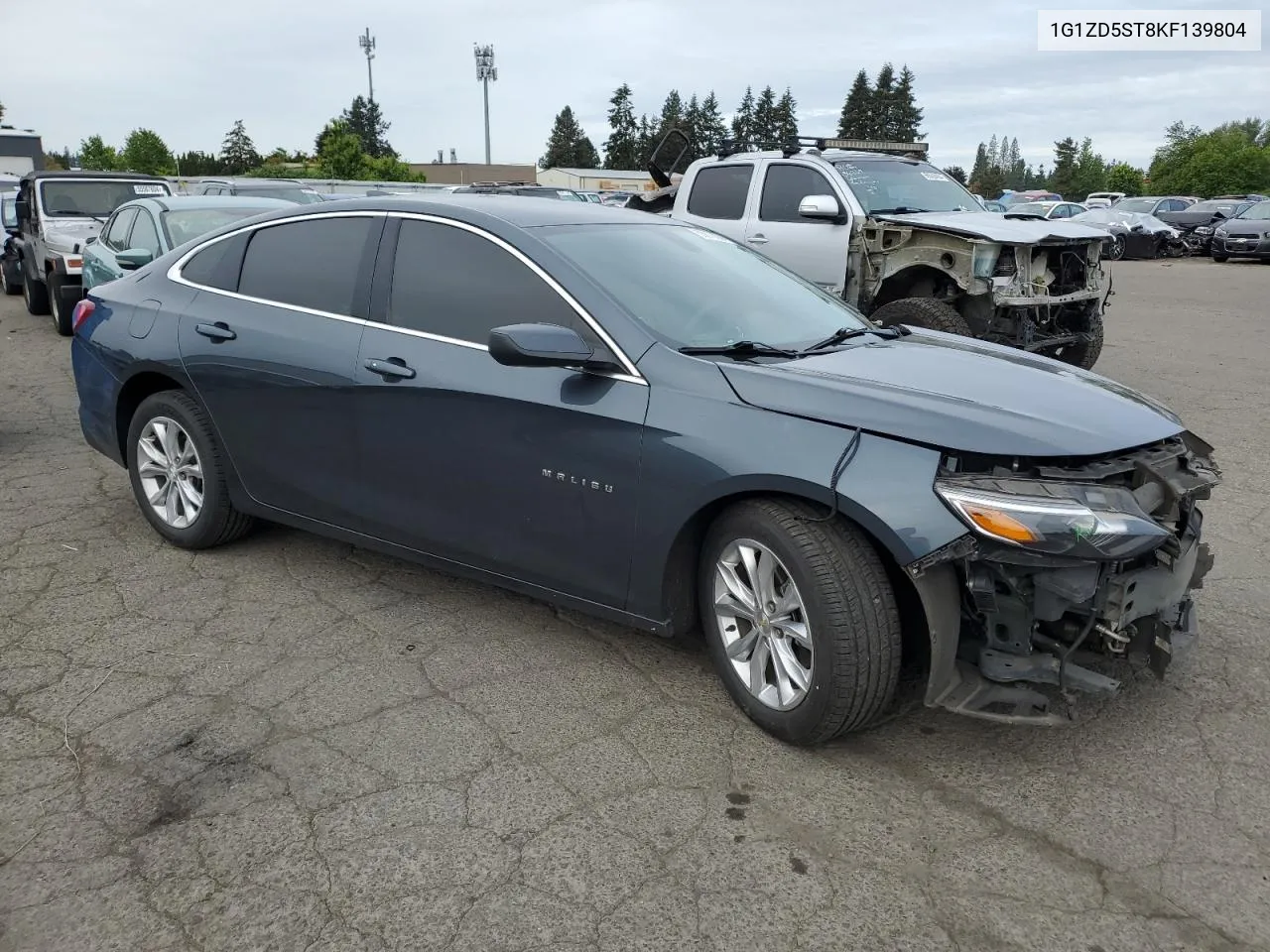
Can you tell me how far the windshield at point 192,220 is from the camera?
921 cm

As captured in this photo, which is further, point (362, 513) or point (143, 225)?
point (143, 225)

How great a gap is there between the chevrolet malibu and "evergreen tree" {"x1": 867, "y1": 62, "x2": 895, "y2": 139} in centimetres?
9013

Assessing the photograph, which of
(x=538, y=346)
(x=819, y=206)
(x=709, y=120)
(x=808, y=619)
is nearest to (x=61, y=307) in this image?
(x=819, y=206)

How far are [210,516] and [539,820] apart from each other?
260 cm

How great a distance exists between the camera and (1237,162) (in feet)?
219

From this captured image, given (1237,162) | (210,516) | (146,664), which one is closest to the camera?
(146,664)

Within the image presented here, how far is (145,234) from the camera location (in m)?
9.45

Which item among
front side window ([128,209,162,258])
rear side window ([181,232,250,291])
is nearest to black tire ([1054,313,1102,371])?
rear side window ([181,232,250,291])

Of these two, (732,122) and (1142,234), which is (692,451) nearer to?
(1142,234)

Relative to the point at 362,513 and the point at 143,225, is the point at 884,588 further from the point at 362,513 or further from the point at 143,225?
the point at 143,225

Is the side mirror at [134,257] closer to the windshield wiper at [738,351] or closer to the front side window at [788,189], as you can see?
the front side window at [788,189]

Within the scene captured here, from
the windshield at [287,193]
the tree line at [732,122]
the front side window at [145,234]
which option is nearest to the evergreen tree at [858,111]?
the tree line at [732,122]

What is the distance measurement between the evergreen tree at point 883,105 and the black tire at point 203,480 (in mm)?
89991

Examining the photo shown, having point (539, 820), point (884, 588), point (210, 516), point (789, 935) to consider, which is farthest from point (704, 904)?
point (210, 516)
